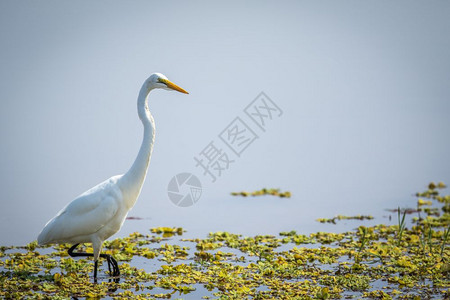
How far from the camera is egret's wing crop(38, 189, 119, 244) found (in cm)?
524

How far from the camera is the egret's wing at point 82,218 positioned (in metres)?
5.24

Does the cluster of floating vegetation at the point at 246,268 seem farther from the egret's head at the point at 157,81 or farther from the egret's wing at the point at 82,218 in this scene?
the egret's head at the point at 157,81

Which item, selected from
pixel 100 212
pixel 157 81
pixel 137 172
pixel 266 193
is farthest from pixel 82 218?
pixel 266 193

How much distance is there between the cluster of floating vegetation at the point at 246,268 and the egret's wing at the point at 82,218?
40cm

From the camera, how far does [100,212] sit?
5.27 metres

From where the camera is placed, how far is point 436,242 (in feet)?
21.6

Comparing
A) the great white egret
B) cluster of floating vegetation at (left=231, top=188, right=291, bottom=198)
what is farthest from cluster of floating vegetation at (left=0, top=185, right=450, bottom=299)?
cluster of floating vegetation at (left=231, top=188, right=291, bottom=198)

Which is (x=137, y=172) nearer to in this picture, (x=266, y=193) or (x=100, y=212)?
(x=100, y=212)

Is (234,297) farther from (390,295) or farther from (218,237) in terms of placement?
(218,237)

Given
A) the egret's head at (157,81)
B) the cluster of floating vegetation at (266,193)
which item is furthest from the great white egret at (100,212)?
the cluster of floating vegetation at (266,193)

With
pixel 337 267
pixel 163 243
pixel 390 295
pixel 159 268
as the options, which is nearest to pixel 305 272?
pixel 337 267

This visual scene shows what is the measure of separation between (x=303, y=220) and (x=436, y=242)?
2111 millimetres

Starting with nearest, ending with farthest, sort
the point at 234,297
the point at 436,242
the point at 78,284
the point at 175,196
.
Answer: the point at 234,297 < the point at 78,284 < the point at 436,242 < the point at 175,196

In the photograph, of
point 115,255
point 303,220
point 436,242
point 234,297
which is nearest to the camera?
point 234,297
